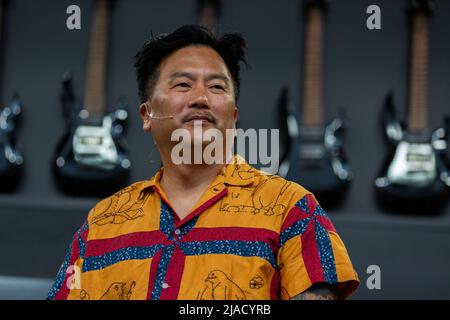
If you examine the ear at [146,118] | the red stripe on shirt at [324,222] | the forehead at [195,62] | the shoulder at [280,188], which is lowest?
the red stripe on shirt at [324,222]

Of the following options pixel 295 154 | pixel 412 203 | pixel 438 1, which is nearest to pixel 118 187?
pixel 295 154

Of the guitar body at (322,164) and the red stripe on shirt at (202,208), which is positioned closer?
the red stripe on shirt at (202,208)

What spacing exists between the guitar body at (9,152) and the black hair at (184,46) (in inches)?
65.9

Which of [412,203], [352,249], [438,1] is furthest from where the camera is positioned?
[438,1]

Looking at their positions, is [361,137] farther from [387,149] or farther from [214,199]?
[214,199]

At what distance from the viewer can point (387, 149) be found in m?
2.68

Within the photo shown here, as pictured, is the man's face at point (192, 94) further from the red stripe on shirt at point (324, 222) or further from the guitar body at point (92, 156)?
the guitar body at point (92, 156)

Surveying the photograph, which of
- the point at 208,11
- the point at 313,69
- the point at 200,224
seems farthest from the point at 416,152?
the point at 200,224

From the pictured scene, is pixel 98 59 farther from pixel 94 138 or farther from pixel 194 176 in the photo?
pixel 194 176

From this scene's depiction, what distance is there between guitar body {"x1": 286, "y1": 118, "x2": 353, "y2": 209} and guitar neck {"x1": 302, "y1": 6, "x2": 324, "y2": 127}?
0.08 m

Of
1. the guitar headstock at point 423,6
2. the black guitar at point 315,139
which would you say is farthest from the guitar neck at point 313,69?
the guitar headstock at point 423,6

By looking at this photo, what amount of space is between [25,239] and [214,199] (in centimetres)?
163

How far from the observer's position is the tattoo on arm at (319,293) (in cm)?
93

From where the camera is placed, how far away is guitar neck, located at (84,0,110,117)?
9.00 ft
